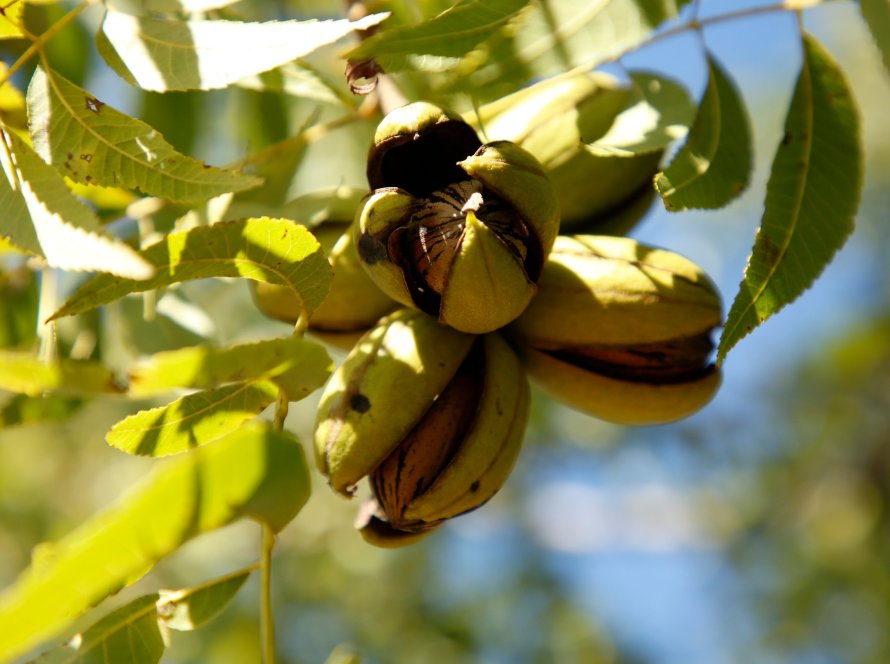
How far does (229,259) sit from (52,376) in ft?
1.64

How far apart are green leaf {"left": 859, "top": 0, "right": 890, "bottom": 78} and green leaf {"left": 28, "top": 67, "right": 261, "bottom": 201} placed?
4.48ft

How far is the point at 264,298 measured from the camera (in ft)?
8.32

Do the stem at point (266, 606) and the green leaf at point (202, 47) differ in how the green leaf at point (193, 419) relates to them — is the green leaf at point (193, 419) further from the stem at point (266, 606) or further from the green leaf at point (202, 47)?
the green leaf at point (202, 47)

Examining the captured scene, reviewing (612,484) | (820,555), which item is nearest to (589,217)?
(612,484)

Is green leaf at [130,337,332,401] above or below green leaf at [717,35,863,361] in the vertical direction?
above

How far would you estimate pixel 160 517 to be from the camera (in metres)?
1.32

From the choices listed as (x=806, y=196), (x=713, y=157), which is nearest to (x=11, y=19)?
(x=713, y=157)

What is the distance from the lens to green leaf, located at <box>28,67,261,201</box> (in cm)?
192

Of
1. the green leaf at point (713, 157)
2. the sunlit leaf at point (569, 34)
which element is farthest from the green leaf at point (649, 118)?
the sunlit leaf at point (569, 34)

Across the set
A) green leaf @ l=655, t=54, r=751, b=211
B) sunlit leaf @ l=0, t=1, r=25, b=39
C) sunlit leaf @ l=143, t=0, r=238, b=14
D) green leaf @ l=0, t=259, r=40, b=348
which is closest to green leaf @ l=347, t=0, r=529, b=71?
sunlit leaf @ l=143, t=0, r=238, b=14

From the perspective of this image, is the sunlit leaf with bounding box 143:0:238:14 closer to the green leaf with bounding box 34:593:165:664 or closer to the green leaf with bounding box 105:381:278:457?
the green leaf with bounding box 105:381:278:457

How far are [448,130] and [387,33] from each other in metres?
0.22

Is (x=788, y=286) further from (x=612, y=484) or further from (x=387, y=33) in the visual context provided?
(x=612, y=484)

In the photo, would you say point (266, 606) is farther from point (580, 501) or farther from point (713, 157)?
point (580, 501)
